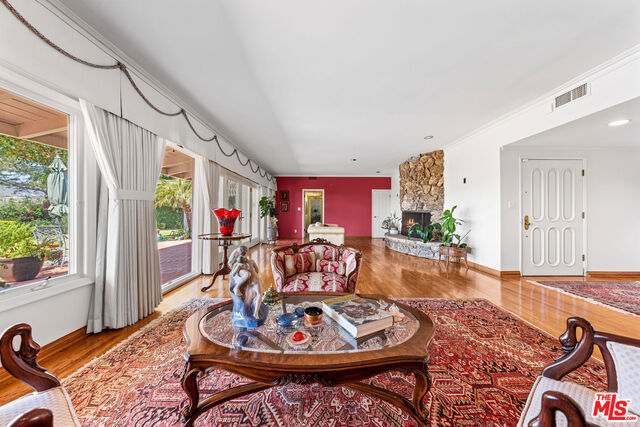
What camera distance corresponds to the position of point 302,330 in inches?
51.0

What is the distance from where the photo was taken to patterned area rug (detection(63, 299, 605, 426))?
1.32 m

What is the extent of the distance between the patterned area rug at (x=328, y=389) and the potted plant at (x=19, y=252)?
945 mm

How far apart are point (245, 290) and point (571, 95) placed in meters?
4.44

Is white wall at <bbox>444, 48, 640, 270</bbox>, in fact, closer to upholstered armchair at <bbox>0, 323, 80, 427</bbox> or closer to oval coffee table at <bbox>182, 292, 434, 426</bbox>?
oval coffee table at <bbox>182, 292, 434, 426</bbox>

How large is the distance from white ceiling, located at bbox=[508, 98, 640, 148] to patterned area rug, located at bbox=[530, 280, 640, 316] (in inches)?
94.7

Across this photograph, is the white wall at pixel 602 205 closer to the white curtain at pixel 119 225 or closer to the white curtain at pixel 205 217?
the white curtain at pixel 205 217

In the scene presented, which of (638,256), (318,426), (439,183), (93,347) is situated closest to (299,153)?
(439,183)

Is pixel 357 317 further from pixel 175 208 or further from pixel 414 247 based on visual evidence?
pixel 414 247

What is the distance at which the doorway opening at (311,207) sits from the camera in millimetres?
9820

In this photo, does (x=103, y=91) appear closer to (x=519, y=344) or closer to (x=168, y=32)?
(x=168, y=32)

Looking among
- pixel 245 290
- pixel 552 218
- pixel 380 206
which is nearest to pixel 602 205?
pixel 552 218

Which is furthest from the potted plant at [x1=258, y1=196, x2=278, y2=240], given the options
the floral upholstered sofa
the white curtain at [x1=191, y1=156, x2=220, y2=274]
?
the floral upholstered sofa

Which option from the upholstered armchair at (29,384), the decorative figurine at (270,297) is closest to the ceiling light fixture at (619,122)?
the decorative figurine at (270,297)

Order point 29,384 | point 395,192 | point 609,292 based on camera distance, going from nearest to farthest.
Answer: point 29,384
point 609,292
point 395,192
